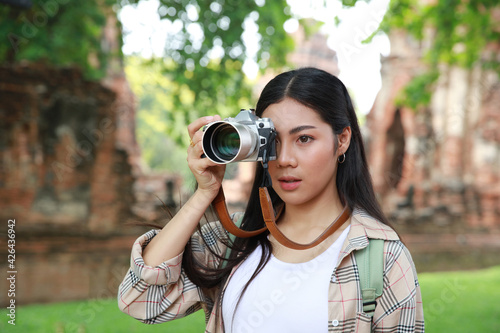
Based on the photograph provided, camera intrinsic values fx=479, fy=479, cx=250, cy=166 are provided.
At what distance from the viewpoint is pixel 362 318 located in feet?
3.80

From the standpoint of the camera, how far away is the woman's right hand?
4.40 feet

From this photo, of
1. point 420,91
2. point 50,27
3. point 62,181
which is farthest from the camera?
point 62,181

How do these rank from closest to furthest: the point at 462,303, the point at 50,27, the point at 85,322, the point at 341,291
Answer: the point at 341,291
the point at 85,322
the point at 462,303
the point at 50,27

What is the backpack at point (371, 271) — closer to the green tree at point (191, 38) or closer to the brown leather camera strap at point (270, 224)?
the brown leather camera strap at point (270, 224)

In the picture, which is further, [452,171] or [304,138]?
[452,171]

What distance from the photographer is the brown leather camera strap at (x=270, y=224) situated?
4.31ft

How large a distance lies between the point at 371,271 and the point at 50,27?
5.74m

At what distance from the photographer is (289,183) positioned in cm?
133

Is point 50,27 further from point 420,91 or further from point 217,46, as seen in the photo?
point 420,91

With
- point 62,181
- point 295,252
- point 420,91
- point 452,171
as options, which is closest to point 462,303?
point 420,91

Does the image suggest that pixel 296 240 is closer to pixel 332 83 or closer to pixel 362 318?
pixel 362 318

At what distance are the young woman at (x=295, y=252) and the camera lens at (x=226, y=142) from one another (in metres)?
0.04

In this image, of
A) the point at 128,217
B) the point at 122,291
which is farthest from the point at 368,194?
the point at 128,217

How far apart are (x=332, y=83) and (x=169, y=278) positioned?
72cm
